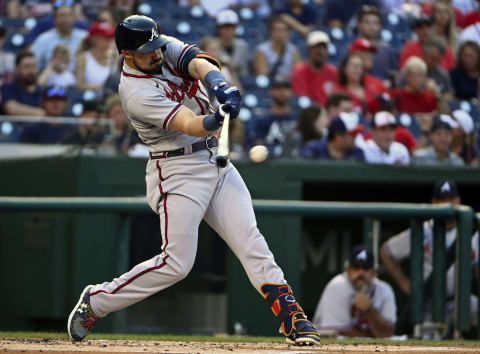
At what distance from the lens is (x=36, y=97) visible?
7500mm

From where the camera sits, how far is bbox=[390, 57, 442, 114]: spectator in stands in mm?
8195

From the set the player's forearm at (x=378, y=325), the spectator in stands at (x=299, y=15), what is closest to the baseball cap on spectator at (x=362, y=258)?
the player's forearm at (x=378, y=325)

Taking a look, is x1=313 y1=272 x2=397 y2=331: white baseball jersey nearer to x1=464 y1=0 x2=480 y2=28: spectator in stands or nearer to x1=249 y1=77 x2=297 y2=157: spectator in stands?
x1=249 y1=77 x2=297 y2=157: spectator in stands

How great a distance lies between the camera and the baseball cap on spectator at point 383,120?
725cm

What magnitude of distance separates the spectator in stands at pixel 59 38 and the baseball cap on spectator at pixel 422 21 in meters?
3.43

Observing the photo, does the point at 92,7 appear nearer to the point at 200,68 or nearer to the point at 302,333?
the point at 200,68

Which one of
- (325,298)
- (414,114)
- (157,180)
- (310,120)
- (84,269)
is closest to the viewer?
(157,180)

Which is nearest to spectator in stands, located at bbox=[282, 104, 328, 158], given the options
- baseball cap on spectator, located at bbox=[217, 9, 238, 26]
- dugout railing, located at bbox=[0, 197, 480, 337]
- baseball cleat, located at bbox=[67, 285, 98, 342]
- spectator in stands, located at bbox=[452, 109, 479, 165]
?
spectator in stands, located at bbox=[452, 109, 479, 165]

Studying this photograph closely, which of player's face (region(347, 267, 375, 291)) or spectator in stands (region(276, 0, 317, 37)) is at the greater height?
spectator in stands (region(276, 0, 317, 37))

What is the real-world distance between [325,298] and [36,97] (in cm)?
296

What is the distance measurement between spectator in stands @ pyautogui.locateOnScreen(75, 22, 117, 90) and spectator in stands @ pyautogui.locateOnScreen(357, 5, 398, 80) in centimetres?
251

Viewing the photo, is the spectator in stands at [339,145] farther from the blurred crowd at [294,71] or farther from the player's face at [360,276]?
the player's face at [360,276]

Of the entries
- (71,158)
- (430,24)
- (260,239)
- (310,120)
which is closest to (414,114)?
(310,120)

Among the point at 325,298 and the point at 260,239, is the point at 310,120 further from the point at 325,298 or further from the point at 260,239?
the point at 260,239
